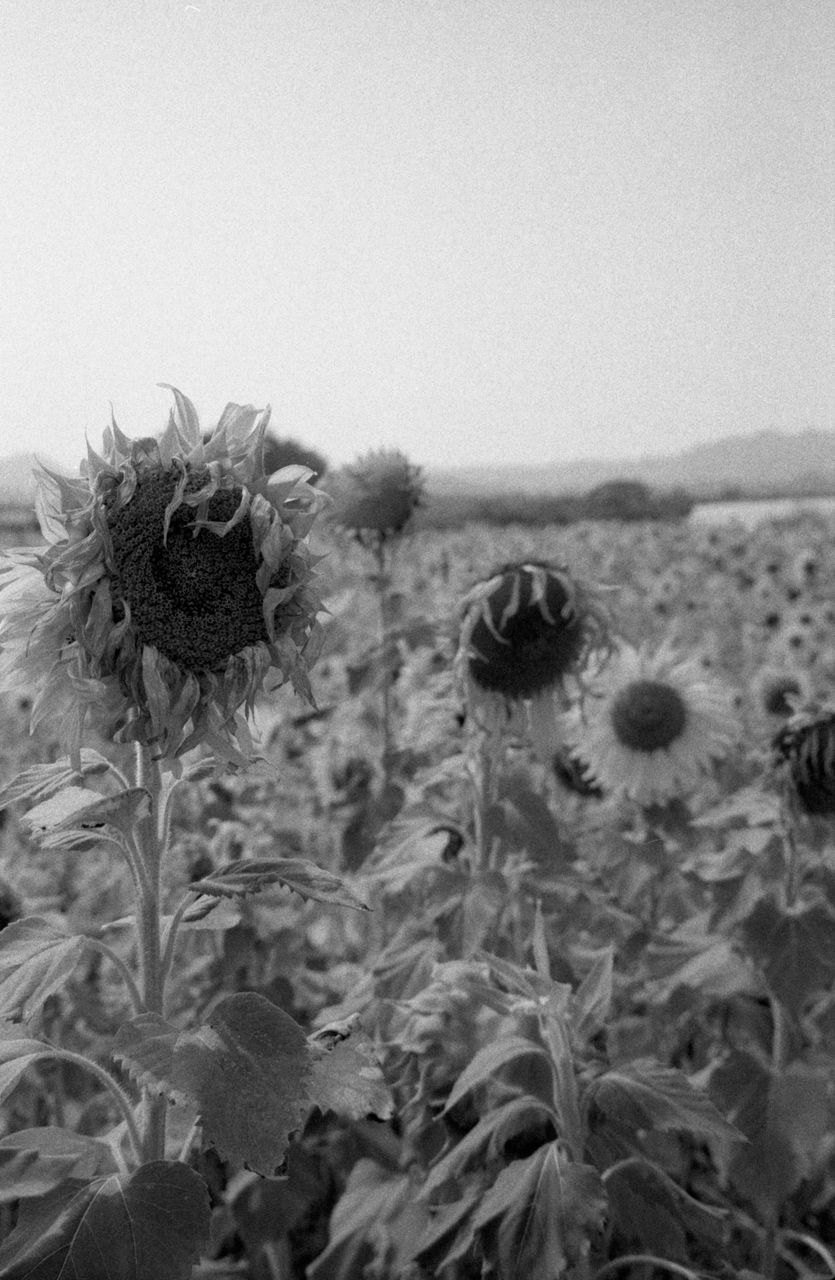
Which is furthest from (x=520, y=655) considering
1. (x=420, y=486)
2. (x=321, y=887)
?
(x=321, y=887)

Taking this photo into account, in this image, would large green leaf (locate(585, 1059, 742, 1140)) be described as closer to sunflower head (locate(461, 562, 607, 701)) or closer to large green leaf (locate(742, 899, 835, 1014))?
large green leaf (locate(742, 899, 835, 1014))

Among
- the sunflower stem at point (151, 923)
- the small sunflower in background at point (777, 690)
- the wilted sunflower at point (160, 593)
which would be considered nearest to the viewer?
the wilted sunflower at point (160, 593)

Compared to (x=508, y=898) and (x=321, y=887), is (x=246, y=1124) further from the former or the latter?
(x=508, y=898)

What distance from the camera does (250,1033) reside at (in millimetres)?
1348

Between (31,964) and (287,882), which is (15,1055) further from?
(287,882)

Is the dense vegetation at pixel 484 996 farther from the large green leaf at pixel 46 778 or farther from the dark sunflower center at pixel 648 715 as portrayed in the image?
the dark sunflower center at pixel 648 715

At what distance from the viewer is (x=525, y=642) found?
104 inches

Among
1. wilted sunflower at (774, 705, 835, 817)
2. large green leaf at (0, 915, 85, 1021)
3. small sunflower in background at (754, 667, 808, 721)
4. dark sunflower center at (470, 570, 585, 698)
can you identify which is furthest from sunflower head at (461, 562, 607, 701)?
small sunflower in background at (754, 667, 808, 721)

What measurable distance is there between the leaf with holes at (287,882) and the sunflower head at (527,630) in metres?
1.12

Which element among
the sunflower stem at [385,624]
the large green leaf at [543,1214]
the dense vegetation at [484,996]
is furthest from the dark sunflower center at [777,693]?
the large green leaf at [543,1214]

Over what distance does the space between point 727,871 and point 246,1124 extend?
165 cm

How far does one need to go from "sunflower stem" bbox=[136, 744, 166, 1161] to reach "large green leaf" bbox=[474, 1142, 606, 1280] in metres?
0.44

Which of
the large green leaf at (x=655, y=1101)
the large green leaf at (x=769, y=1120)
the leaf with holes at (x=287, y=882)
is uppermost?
the leaf with holes at (x=287, y=882)

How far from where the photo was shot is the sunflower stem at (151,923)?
57.8 inches
